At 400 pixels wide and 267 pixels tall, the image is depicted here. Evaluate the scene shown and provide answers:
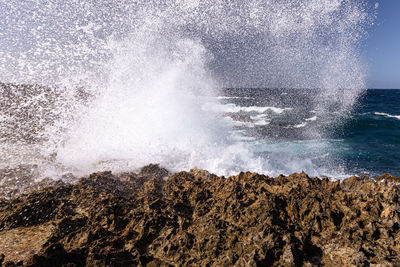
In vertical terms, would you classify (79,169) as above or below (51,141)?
below

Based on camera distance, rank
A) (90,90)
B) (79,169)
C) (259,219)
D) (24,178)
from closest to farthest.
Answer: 1. (259,219)
2. (24,178)
3. (79,169)
4. (90,90)

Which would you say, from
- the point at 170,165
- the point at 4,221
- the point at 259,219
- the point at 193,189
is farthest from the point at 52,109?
the point at 259,219

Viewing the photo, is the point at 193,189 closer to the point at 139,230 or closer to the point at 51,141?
the point at 139,230

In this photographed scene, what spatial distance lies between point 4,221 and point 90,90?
720cm

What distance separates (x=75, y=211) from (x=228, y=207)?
215 centimetres

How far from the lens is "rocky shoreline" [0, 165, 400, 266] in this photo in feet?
6.81

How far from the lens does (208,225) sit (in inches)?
95.0

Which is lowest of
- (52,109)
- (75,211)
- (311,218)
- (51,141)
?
(311,218)

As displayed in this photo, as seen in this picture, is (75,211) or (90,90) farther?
(90,90)

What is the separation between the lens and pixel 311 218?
2574 millimetres

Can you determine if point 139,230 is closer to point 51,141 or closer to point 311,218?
point 311,218

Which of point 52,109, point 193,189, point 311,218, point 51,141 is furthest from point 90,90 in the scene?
point 311,218

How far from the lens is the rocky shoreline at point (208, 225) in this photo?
207 cm

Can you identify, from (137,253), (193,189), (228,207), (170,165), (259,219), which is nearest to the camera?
(137,253)
